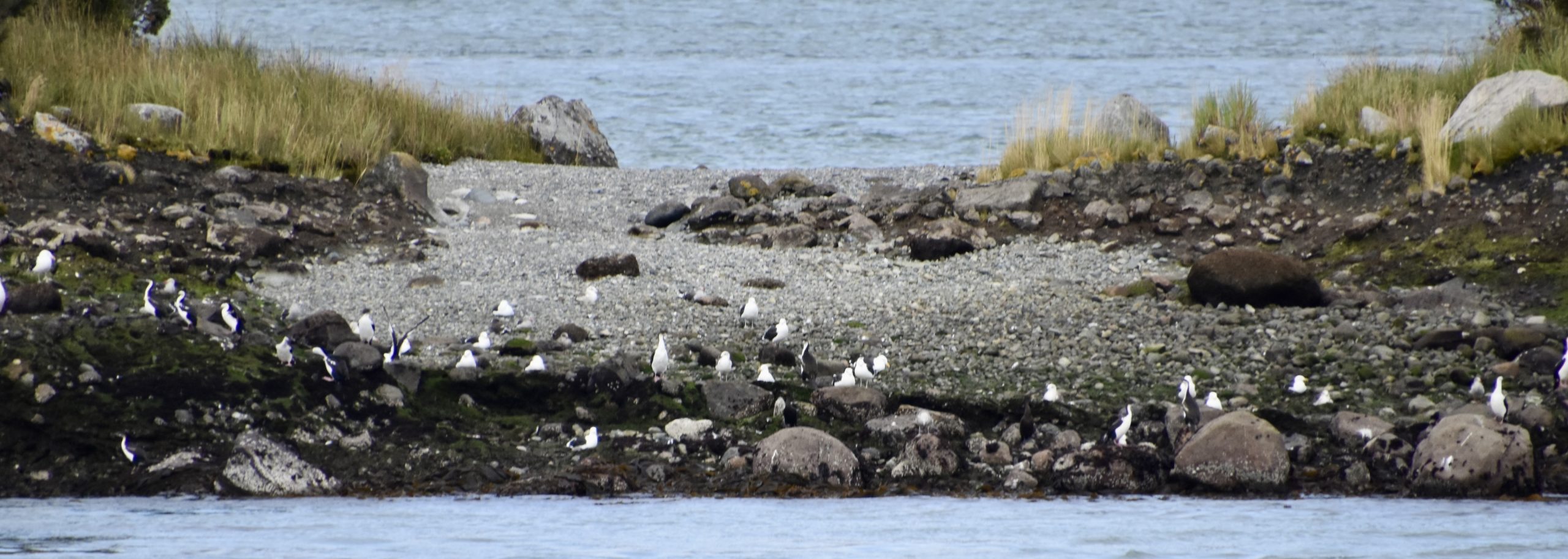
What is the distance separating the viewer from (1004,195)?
16.2 meters

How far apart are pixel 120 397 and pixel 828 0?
58.9m

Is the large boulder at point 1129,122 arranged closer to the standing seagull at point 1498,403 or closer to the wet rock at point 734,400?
the standing seagull at point 1498,403

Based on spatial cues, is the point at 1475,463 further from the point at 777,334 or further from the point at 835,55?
the point at 835,55

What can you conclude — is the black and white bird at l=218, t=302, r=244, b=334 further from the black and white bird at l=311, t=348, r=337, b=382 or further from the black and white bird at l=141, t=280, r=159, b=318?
the black and white bird at l=311, t=348, r=337, b=382

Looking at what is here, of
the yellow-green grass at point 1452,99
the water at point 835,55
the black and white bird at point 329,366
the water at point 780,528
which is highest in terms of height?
the yellow-green grass at point 1452,99

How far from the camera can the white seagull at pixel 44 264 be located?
11.9 metres

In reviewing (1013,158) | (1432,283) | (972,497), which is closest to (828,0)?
(1013,158)

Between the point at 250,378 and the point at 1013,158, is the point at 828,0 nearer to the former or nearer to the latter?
the point at 1013,158

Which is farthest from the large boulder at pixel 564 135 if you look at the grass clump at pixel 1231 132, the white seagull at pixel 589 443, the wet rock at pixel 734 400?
the white seagull at pixel 589 443

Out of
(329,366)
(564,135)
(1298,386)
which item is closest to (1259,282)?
(1298,386)

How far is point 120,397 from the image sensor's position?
957cm

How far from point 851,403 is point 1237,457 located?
2292 mm

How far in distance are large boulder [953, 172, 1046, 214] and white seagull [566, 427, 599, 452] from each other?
723 cm

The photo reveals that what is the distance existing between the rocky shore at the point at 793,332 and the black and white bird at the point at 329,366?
1.1 inches
